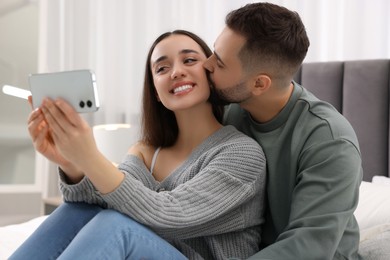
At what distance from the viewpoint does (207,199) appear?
1245mm

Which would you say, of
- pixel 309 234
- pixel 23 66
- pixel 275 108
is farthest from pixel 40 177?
pixel 309 234

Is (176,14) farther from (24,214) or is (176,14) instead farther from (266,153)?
(266,153)

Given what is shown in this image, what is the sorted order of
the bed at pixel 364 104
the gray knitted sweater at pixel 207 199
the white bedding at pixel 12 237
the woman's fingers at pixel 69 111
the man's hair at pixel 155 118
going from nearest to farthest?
the woman's fingers at pixel 69 111 → the gray knitted sweater at pixel 207 199 → the man's hair at pixel 155 118 → the white bedding at pixel 12 237 → the bed at pixel 364 104

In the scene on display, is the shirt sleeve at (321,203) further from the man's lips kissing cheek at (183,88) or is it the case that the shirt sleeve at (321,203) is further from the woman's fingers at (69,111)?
the woman's fingers at (69,111)

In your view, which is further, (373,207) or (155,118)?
(373,207)

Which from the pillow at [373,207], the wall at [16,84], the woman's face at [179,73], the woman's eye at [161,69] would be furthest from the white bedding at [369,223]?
the wall at [16,84]

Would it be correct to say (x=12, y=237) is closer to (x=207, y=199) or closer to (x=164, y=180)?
(x=164, y=180)

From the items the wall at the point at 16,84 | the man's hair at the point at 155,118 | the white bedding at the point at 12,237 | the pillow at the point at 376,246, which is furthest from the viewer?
the wall at the point at 16,84

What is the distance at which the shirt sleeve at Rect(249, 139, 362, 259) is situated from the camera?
1.16 m

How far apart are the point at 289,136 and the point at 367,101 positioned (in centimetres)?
108

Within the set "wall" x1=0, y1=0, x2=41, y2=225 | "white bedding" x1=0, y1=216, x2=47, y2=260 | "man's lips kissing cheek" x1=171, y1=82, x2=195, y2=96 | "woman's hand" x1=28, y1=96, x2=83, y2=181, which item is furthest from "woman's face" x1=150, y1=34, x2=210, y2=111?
"wall" x1=0, y1=0, x2=41, y2=225

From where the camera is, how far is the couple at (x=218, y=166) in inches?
45.7

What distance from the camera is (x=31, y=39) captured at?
3598 millimetres

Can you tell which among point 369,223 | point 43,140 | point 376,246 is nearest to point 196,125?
point 43,140
